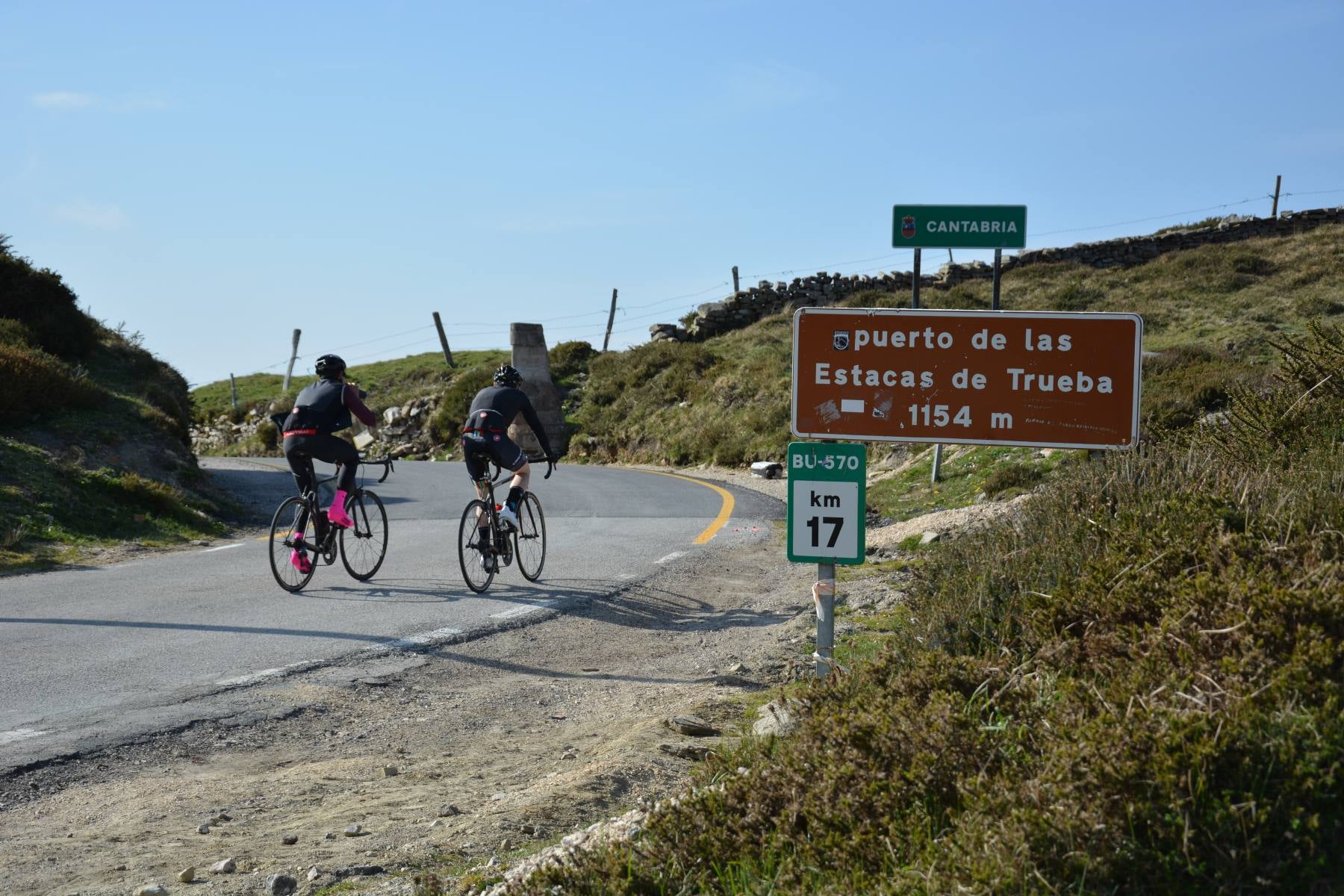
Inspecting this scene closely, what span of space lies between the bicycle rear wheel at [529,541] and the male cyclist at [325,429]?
4.86 ft

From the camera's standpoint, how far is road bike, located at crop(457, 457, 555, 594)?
9461mm

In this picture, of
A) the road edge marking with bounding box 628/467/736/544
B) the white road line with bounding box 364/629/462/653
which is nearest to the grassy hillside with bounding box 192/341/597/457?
the road edge marking with bounding box 628/467/736/544

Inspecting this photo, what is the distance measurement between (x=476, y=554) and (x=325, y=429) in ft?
5.52

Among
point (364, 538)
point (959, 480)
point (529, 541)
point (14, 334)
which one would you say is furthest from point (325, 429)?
point (14, 334)

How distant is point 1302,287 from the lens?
98.2ft

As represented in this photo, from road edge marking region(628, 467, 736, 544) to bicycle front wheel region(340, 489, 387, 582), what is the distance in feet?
12.7

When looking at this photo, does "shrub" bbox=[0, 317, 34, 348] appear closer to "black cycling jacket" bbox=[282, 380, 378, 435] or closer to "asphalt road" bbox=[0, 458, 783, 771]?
"asphalt road" bbox=[0, 458, 783, 771]

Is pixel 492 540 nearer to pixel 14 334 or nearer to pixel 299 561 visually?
pixel 299 561

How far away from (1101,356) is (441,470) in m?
20.4

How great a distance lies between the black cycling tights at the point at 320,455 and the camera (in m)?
9.44

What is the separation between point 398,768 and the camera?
494 centimetres

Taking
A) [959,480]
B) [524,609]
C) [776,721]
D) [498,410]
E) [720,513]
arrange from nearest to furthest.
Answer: [776,721] < [524,609] < [498,410] < [720,513] < [959,480]

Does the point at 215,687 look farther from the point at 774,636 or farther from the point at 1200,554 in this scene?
the point at 1200,554

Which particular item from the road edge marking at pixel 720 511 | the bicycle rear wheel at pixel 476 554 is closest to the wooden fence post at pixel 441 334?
the road edge marking at pixel 720 511
